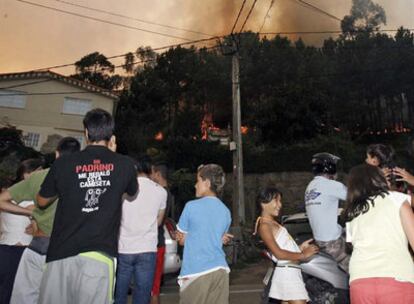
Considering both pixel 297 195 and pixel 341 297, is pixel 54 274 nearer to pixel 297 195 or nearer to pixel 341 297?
pixel 341 297

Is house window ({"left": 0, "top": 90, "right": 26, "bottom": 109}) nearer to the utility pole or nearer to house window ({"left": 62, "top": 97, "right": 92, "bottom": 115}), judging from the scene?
house window ({"left": 62, "top": 97, "right": 92, "bottom": 115})

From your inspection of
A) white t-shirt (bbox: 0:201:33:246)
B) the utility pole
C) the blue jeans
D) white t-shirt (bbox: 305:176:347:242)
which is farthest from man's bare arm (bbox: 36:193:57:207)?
the utility pole

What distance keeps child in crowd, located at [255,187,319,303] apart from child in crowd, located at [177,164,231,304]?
0.46 meters

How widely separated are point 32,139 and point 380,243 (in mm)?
28757

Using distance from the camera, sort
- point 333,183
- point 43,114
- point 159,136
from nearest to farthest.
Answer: point 333,183
point 43,114
point 159,136

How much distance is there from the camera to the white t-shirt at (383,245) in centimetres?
278

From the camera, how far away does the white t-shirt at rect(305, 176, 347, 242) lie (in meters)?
4.01

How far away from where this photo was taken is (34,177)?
3629 millimetres

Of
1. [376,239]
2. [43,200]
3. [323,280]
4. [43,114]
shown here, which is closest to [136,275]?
[43,200]

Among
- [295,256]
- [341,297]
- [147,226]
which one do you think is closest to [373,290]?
[295,256]

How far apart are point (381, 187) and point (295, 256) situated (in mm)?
1254

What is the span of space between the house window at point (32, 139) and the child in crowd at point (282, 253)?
1065 inches

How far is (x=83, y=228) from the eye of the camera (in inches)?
110

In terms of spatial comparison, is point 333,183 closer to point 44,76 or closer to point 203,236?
point 203,236
